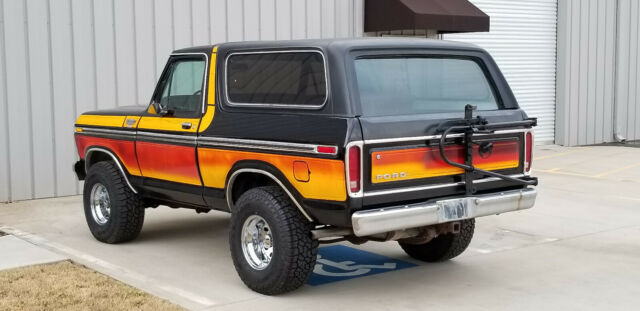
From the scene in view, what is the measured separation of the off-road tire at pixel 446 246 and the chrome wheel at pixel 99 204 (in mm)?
2917

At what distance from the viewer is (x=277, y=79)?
6316 mm

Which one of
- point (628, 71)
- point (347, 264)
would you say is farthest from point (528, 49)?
point (347, 264)

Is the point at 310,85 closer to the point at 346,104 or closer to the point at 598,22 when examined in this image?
the point at 346,104

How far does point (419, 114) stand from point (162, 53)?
6.64 metres

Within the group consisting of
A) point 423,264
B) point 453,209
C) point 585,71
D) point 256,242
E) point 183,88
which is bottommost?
point 423,264

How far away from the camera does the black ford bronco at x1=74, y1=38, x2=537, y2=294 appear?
560cm

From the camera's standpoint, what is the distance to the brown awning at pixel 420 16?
546 inches

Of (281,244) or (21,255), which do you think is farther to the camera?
(21,255)

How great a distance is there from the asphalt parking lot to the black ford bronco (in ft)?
1.00

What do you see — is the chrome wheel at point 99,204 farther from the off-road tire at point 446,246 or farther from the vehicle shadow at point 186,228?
the off-road tire at point 446,246

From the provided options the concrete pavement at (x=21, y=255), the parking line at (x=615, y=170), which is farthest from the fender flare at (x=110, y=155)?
the parking line at (x=615, y=170)

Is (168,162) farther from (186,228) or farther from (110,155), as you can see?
(186,228)

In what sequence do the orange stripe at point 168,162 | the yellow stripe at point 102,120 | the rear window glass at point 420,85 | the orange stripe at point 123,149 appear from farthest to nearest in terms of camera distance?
1. the yellow stripe at point 102,120
2. the orange stripe at point 123,149
3. the orange stripe at point 168,162
4. the rear window glass at point 420,85

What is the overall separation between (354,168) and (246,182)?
1.35 m
